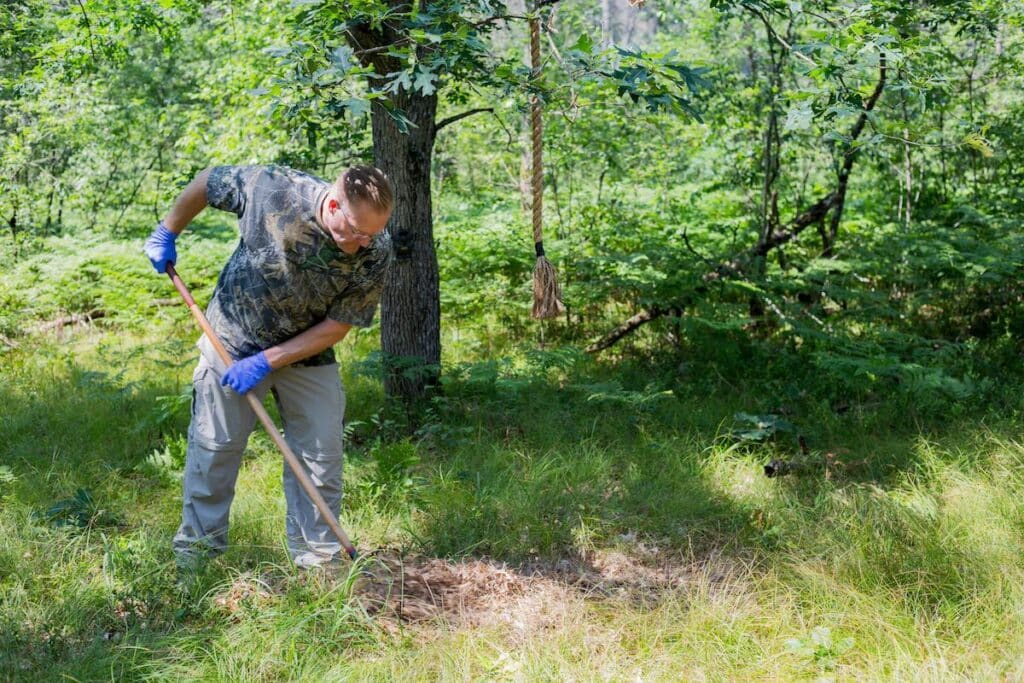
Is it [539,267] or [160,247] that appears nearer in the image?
[160,247]

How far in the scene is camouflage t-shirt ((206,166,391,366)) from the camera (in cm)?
342

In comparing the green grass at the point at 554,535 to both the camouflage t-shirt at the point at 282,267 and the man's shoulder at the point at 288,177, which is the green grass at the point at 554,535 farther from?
the man's shoulder at the point at 288,177

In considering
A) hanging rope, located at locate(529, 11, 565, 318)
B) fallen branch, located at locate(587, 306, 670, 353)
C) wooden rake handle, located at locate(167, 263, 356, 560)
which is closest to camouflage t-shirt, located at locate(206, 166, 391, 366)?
wooden rake handle, located at locate(167, 263, 356, 560)

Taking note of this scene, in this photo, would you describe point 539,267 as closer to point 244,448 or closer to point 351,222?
point 351,222

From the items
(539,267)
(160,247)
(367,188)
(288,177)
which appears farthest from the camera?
(539,267)

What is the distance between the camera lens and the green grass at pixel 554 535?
3.03 m

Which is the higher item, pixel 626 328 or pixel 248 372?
pixel 248 372

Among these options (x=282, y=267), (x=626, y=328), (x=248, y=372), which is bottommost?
(x=626, y=328)

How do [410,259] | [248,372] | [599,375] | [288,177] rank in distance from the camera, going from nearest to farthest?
[248,372] < [288,177] < [410,259] < [599,375]

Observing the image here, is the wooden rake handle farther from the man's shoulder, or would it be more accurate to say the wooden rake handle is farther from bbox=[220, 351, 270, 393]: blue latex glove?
the man's shoulder

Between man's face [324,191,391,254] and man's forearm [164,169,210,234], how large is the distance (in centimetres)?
69

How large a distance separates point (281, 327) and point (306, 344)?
17cm

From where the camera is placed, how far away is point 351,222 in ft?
10.5

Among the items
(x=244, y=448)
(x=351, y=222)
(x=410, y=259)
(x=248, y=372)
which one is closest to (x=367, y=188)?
(x=351, y=222)
